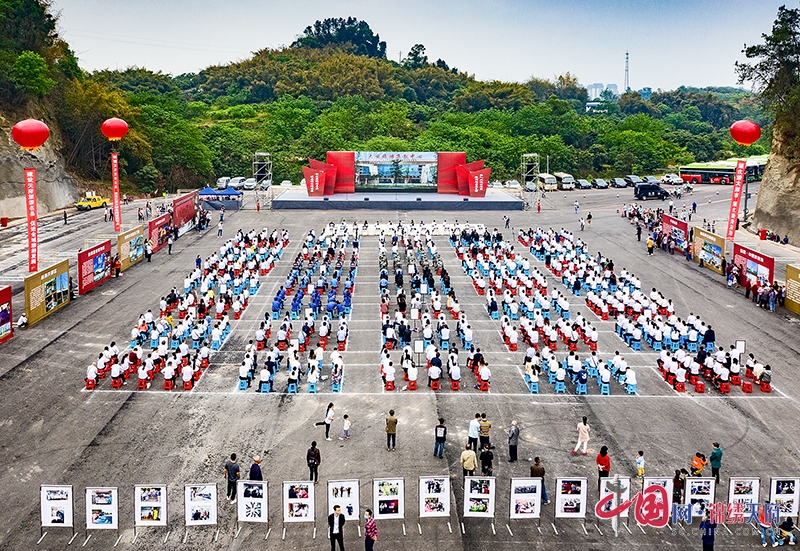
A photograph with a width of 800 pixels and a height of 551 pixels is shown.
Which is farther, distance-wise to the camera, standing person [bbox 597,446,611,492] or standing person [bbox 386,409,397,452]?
standing person [bbox 386,409,397,452]

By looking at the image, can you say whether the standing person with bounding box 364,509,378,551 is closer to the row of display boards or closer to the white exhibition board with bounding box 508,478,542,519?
the row of display boards

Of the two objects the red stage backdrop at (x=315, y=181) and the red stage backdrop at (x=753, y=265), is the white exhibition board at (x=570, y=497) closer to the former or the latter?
the red stage backdrop at (x=753, y=265)

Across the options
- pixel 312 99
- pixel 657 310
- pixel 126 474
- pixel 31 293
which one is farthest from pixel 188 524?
pixel 312 99

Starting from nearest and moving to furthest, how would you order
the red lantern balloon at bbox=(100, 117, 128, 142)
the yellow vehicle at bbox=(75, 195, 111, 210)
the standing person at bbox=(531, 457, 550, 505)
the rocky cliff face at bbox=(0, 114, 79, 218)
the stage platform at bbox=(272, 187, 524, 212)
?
1. the standing person at bbox=(531, 457, 550, 505)
2. the red lantern balloon at bbox=(100, 117, 128, 142)
3. the rocky cliff face at bbox=(0, 114, 79, 218)
4. the yellow vehicle at bbox=(75, 195, 111, 210)
5. the stage platform at bbox=(272, 187, 524, 212)

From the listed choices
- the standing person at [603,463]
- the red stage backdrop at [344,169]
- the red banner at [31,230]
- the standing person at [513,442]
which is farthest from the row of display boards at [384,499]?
the red stage backdrop at [344,169]

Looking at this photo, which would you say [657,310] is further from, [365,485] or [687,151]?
[687,151]

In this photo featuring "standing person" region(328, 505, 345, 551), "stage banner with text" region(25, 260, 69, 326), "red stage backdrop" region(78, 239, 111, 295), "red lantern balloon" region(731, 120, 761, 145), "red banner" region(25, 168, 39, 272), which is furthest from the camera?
"red banner" region(25, 168, 39, 272)

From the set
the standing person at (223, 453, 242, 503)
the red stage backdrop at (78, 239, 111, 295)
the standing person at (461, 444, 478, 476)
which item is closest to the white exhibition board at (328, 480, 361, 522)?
the standing person at (223, 453, 242, 503)
